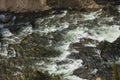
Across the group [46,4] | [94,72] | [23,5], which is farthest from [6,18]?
[94,72]

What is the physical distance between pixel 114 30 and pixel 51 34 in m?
2.36

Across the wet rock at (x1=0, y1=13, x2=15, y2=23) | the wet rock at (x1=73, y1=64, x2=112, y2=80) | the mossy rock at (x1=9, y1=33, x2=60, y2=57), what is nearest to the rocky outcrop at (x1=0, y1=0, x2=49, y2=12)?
the wet rock at (x1=0, y1=13, x2=15, y2=23)

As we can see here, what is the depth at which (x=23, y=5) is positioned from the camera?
16.5m

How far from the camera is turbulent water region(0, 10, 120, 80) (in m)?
11.8

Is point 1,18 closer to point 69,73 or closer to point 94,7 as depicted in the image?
point 94,7

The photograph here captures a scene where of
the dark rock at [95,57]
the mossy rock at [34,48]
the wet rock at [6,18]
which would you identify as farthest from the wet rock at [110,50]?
the wet rock at [6,18]

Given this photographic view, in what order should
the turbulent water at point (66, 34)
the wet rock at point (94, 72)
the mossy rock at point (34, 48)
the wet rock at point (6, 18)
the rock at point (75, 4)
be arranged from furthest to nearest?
the wet rock at point (6, 18) → the rock at point (75, 4) → the mossy rock at point (34, 48) → the turbulent water at point (66, 34) → the wet rock at point (94, 72)

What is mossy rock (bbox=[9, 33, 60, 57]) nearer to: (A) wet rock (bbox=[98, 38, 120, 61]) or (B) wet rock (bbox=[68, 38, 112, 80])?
(B) wet rock (bbox=[68, 38, 112, 80])

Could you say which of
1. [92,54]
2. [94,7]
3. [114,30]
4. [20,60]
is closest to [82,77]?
[92,54]

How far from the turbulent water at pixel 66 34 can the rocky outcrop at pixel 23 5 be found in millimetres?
705

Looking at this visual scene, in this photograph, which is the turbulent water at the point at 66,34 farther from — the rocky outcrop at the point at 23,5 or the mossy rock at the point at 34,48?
the rocky outcrop at the point at 23,5

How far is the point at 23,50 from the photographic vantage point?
13023mm

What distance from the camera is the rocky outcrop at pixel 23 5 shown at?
53.7 feet

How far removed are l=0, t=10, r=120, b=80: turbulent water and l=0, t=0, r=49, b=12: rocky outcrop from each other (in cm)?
71
